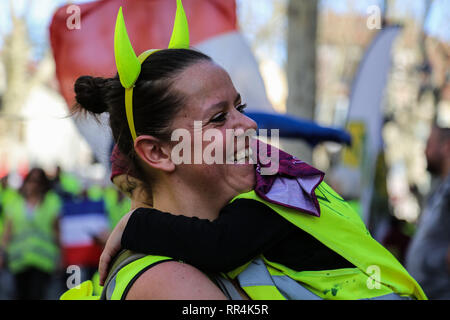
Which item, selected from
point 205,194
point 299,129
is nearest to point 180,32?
→ point 205,194

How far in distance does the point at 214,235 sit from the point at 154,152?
38 cm

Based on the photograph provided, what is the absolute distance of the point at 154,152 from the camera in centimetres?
186

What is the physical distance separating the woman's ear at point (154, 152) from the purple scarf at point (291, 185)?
0.29 m

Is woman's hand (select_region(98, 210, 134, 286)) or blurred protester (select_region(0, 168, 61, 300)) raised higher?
woman's hand (select_region(98, 210, 134, 286))

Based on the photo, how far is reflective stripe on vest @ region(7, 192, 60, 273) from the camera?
22.8 feet

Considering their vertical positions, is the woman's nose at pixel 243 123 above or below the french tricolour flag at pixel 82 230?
above

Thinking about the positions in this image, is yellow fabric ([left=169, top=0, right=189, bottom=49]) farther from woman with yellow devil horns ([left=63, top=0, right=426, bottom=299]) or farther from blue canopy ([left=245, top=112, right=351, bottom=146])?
blue canopy ([left=245, top=112, right=351, bottom=146])

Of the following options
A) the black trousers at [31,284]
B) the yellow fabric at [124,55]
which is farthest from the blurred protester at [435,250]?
the black trousers at [31,284]

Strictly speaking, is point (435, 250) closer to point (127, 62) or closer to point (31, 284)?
point (127, 62)

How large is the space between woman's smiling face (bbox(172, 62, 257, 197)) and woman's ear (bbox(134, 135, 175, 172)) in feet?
0.14

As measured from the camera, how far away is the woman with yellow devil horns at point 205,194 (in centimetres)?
164

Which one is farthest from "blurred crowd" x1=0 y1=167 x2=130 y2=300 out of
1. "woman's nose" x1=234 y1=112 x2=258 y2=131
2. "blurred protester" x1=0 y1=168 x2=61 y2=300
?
"woman's nose" x1=234 y1=112 x2=258 y2=131

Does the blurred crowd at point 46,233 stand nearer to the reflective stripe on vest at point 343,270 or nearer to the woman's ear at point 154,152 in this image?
the woman's ear at point 154,152
